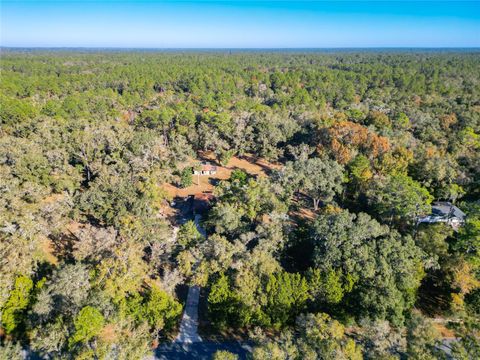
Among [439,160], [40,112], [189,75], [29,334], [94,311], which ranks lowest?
[29,334]

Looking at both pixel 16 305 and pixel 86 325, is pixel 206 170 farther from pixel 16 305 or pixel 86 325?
pixel 86 325

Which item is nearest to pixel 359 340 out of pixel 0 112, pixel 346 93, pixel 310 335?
pixel 310 335

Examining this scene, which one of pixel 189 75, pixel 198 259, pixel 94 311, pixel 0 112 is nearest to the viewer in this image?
pixel 94 311

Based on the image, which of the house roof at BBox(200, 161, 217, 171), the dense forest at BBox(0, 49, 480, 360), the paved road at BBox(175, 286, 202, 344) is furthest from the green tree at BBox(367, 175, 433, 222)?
the house roof at BBox(200, 161, 217, 171)

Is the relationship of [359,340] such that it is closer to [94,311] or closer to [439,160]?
[94,311]

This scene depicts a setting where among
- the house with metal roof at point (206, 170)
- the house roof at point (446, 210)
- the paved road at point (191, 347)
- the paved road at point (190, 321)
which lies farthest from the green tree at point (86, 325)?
the house roof at point (446, 210)

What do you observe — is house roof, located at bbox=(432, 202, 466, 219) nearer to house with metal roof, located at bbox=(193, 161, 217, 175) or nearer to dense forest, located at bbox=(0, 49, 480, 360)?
dense forest, located at bbox=(0, 49, 480, 360)
